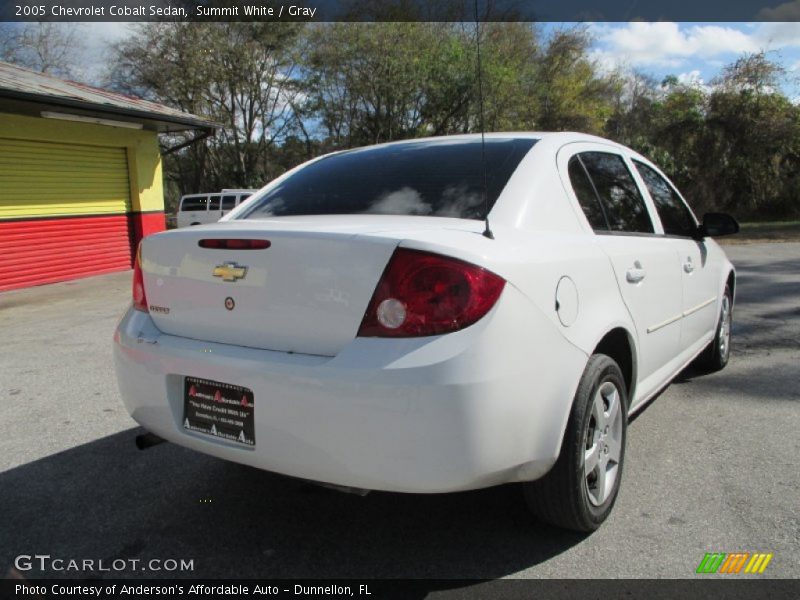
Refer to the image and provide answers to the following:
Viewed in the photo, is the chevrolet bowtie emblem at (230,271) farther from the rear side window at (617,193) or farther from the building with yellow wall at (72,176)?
the building with yellow wall at (72,176)

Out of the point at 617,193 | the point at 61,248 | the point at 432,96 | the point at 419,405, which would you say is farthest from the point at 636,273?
the point at 432,96

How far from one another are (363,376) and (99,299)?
8476 mm

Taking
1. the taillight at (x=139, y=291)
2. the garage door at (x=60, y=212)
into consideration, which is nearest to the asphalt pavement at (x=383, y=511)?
the taillight at (x=139, y=291)

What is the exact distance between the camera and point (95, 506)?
110 inches

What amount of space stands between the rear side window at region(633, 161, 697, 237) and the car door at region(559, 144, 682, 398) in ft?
0.78

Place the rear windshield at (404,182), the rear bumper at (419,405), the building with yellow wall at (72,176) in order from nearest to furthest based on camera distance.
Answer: the rear bumper at (419,405) → the rear windshield at (404,182) → the building with yellow wall at (72,176)

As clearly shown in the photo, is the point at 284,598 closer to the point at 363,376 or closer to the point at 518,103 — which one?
the point at 363,376

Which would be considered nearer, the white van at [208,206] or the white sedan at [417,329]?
the white sedan at [417,329]

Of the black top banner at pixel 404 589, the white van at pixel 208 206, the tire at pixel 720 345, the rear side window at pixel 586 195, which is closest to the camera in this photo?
the black top banner at pixel 404 589

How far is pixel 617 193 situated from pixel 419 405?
1.92 meters

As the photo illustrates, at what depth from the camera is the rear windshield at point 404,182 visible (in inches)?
99.5

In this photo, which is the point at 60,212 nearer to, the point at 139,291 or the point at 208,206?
the point at 208,206

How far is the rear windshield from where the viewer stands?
2527 millimetres

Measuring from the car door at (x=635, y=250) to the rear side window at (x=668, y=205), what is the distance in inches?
9.4
